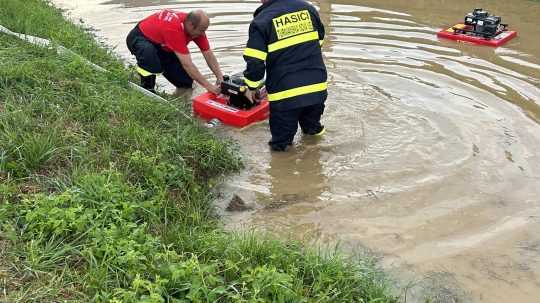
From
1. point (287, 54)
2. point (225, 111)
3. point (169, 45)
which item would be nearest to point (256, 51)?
point (287, 54)

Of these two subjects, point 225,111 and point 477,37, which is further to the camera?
point 477,37

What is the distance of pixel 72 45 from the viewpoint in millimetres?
6820

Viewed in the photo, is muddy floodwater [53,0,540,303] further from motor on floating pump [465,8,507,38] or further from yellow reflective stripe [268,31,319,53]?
yellow reflective stripe [268,31,319,53]

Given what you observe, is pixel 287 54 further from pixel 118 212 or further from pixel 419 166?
pixel 118 212

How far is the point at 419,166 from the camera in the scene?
193 inches

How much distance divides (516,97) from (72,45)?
570 centimetres

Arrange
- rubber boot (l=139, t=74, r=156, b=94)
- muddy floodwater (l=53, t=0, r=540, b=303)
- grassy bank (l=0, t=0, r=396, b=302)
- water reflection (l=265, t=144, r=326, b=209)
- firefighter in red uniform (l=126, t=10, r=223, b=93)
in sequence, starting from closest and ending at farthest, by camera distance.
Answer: grassy bank (l=0, t=0, r=396, b=302)
muddy floodwater (l=53, t=0, r=540, b=303)
water reflection (l=265, t=144, r=326, b=209)
firefighter in red uniform (l=126, t=10, r=223, b=93)
rubber boot (l=139, t=74, r=156, b=94)

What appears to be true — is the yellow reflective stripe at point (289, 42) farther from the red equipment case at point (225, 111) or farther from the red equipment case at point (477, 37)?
the red equipment case at point (477, 37)

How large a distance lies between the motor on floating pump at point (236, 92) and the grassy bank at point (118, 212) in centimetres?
68

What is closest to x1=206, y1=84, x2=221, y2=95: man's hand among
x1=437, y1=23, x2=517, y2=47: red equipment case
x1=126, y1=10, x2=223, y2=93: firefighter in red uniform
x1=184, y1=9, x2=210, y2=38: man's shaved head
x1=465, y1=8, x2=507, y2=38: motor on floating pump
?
x1=126, y1=10, x2=223, y2=93: firefighter in red uniform

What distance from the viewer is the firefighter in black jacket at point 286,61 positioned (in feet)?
15.9

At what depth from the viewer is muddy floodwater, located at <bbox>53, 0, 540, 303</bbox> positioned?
146 inches

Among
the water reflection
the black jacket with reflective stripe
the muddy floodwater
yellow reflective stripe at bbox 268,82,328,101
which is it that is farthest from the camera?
yellow reflective stripe at bbox 268,82,328,101

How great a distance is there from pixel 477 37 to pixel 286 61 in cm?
462
